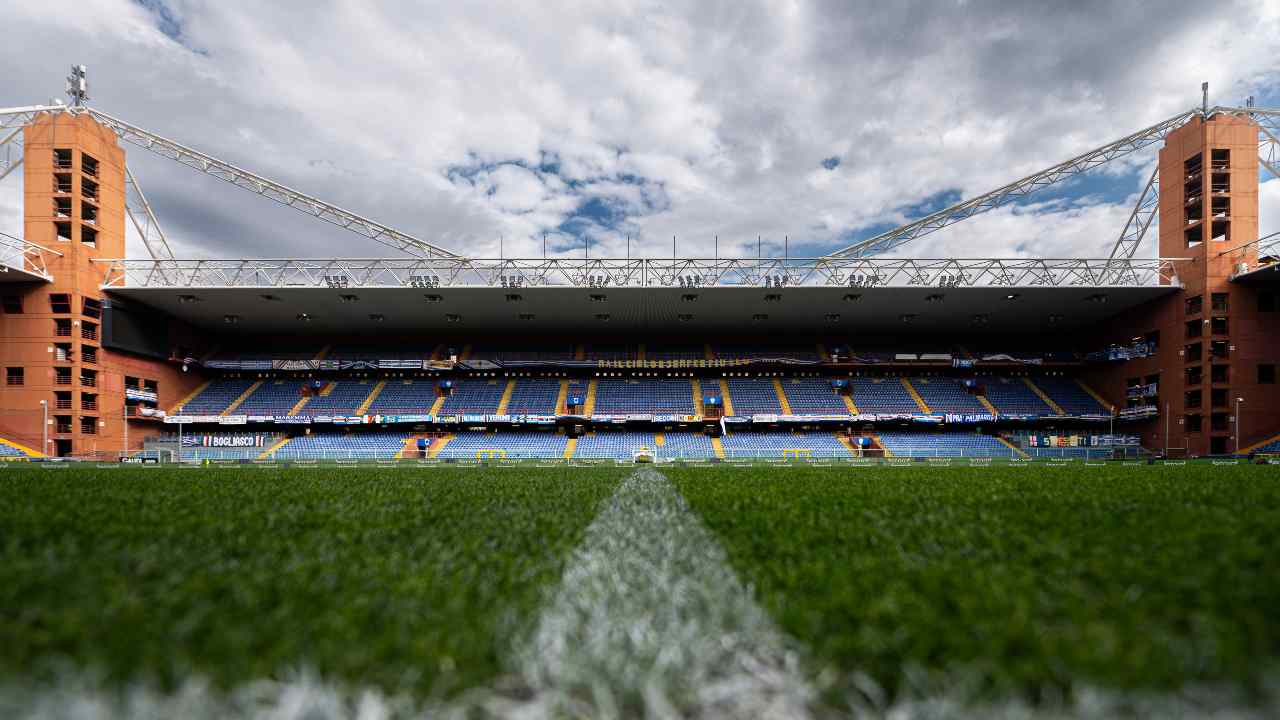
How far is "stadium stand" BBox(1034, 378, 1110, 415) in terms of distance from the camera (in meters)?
36.2

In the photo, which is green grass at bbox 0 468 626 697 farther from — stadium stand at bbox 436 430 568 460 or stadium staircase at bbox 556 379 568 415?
stadium staircase at bbox 556 379 568 415

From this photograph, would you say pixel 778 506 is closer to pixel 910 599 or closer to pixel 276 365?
pixel 910 599

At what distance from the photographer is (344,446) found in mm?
34656

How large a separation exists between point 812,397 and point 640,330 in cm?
1222

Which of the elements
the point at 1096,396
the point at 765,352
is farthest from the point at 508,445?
the point at 1096,396

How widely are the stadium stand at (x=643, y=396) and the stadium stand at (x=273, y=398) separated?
19.5m

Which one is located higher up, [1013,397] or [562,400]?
[1013,397]

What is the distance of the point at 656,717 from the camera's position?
1.46 metres

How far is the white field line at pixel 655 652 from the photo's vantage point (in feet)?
5.08

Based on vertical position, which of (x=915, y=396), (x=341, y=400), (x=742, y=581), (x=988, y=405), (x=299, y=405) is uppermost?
(x=742, y=581)

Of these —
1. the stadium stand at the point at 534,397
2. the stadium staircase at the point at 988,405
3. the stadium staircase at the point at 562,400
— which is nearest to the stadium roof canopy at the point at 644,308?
the stadium stand at the point at 534,397

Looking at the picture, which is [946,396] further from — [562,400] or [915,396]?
[562,400]

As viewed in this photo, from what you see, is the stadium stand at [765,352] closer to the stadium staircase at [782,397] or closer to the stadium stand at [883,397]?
the stadium staircase at [782,397]

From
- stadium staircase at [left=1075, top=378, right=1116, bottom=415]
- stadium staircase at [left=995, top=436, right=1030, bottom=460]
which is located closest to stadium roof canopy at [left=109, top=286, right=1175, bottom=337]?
stadium staircase at [left=1075, top=378, right=1116, bottom=415]
